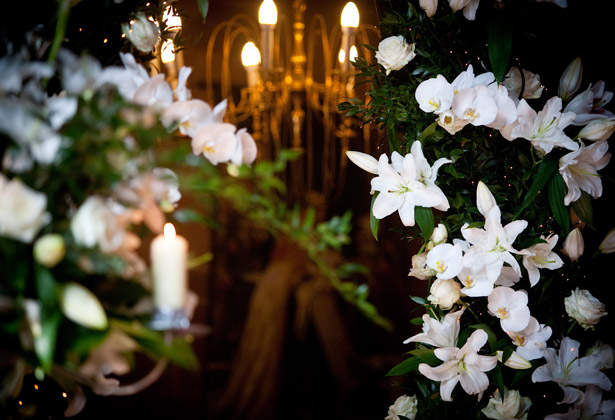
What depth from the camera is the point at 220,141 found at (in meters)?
0.66

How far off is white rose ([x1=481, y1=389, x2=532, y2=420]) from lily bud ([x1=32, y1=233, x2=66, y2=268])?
0.78 meters

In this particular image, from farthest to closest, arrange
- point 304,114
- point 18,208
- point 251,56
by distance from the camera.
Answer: point 304,114 < point 251,56 < point 18,208

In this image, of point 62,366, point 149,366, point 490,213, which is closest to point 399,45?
point 490,213

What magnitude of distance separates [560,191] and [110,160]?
0.73 m

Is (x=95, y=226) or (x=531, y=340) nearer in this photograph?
(x=95, y=226)

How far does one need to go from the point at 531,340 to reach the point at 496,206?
0.83ft

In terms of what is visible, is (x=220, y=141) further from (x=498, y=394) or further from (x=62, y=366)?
(x=498, y=394)

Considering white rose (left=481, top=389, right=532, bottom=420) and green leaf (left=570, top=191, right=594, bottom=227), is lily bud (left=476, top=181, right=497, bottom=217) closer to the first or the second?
green leaf (left=570, top=191, right=594, bottom=227)

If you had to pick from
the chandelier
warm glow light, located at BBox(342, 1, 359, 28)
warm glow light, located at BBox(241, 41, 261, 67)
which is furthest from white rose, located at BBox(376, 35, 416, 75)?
the chandelier

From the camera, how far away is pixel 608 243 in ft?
3.09

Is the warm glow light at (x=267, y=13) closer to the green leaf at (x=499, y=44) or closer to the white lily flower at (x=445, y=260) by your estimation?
the green leaf at (x=499, y=44)

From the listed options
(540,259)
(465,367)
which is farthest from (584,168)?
(465,367)

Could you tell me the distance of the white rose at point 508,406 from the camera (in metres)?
0.93

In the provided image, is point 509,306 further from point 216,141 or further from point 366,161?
point 216,141
